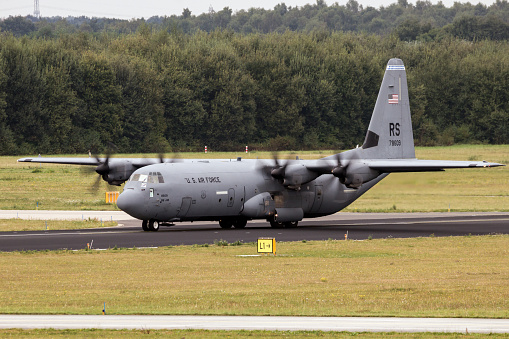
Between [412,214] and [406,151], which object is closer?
[406,151]

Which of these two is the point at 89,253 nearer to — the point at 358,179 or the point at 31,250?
the point at 31,250

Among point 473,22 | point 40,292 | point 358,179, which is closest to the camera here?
point 40,292

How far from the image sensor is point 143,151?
337 ft

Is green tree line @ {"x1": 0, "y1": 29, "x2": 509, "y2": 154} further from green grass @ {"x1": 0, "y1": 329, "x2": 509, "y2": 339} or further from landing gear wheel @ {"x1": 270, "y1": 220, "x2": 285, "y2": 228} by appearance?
green grass @ {"x1": 0, "y1": 329, "x2": 509, "y2": 339}

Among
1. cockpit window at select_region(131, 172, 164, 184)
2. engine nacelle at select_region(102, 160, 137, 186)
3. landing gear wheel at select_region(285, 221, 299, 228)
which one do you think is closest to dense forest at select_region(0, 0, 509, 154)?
engine nacelle at select_region(102, 160, 137, 186)

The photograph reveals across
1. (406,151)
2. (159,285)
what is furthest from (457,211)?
(159,285)

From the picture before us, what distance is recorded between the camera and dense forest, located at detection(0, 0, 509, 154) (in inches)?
3826

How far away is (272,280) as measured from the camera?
2391cm

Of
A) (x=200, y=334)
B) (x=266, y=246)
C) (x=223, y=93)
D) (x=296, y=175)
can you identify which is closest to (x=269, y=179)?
(x=296, y=175)

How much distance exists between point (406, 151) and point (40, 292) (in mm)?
28767

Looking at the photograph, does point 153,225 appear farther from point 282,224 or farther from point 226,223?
point 282,224

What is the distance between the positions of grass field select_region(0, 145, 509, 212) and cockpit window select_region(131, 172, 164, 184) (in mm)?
6501

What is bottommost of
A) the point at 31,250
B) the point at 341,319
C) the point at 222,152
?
the point at 222,152

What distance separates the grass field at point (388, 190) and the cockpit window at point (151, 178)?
21.3ft
